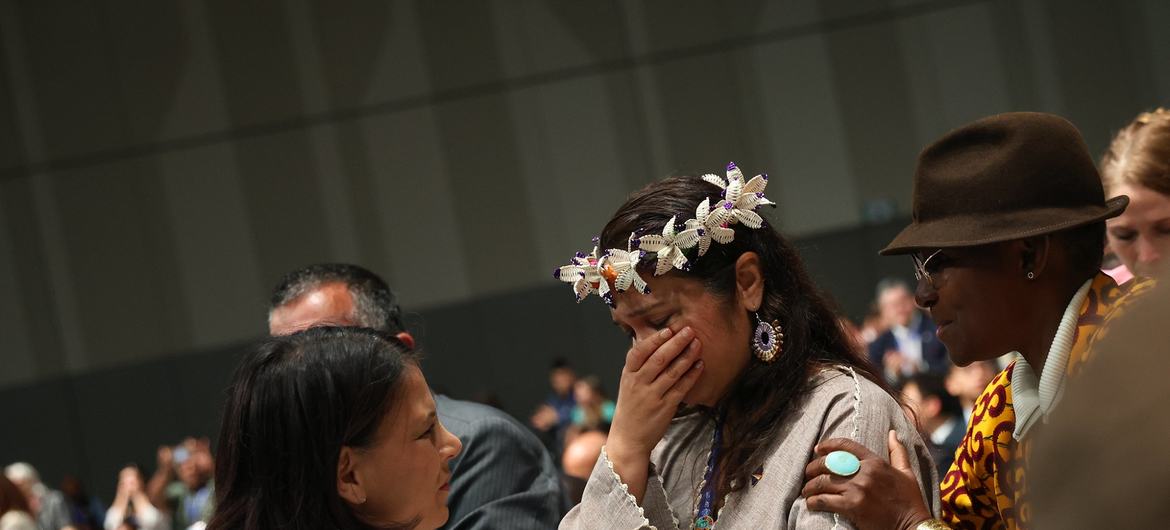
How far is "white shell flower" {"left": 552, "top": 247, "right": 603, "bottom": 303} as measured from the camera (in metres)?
1.99

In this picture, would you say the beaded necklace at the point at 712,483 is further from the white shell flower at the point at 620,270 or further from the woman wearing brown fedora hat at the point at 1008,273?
the white shell flower at the point at 620,270

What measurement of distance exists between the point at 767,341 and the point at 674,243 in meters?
0.22

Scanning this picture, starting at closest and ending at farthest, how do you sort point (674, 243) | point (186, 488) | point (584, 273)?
1. point (674, 243)
2. point (584, 273)
3. point (186, 488)

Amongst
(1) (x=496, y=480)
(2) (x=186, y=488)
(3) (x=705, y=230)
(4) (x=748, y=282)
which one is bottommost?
(2) (x=186, y=488)

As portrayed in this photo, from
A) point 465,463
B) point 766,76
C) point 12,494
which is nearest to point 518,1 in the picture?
point 766,76

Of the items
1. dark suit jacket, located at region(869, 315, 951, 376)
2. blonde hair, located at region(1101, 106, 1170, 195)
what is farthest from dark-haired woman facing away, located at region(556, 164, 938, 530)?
dark suit jacket, located at region(869, 315, 951, 376)

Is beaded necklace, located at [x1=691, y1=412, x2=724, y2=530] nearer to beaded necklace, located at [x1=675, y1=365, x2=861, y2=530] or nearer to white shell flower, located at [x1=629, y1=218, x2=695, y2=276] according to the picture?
beaded necklace, located at [x1=675, y1=365, x2=861, y2=530]

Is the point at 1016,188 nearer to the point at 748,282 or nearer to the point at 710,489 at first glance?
the point at 748,282

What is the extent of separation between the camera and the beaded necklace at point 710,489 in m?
1.90

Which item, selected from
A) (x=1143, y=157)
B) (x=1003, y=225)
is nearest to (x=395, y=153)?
(x=1143, y=157)

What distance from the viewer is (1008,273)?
1609 millimetres

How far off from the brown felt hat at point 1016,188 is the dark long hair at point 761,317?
32 cm

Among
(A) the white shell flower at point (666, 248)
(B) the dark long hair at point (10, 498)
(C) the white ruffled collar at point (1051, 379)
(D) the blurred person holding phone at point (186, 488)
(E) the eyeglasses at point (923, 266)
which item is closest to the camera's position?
(C) the white ruffled collar at point (1051, 379)

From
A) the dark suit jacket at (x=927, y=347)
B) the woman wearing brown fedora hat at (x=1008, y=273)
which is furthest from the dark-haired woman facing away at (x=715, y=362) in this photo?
the dark suit jacket at (x=927, y=347)
